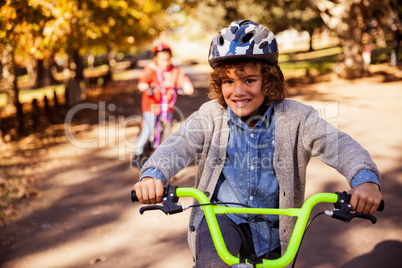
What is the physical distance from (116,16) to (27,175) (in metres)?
7.31

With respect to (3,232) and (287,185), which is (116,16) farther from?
(287,185)

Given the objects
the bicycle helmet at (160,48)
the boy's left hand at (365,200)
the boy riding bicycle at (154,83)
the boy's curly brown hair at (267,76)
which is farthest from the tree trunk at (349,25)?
the boy's left hand at (365,200)

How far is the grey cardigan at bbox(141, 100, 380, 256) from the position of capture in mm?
2350

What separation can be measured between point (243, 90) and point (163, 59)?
158 inches

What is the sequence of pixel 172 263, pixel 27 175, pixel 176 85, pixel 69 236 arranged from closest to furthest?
pixel 172 263, pixel 69 236, pixel 176 85, pixel 27 175

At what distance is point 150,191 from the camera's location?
204cm

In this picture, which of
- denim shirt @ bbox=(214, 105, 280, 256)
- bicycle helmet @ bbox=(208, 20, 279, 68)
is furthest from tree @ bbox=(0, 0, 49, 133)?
denim shirt @ bbox=(214, 105, 280, 256)

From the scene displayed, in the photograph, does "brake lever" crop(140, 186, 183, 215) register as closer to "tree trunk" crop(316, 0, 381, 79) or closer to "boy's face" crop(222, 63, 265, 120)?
"boy's face" crop(222, 63, 265, 120)

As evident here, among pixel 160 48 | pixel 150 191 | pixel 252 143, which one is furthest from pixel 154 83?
pixel 150 191

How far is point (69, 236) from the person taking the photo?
16.0ft

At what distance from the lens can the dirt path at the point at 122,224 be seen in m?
4.17

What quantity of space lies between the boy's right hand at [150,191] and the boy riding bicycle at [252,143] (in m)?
Answer: 0.19

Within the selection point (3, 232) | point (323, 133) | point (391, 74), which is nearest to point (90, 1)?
point (3, 232)

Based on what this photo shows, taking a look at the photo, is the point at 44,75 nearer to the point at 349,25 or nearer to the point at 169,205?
the point at 349,25
